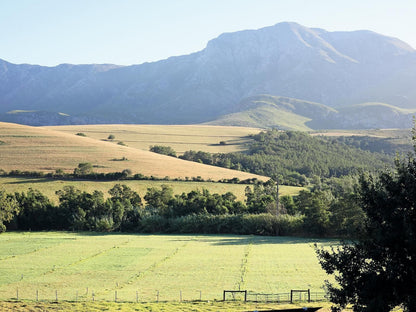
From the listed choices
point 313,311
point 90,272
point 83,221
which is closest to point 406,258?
point 313,311

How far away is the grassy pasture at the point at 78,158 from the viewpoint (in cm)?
13538

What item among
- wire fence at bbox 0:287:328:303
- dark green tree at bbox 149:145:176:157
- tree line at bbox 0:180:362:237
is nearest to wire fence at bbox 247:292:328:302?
wire fence at bbox 0:287:328:303

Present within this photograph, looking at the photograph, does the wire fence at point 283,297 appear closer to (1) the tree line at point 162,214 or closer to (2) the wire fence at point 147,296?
(2) the wire fence at point 147,296

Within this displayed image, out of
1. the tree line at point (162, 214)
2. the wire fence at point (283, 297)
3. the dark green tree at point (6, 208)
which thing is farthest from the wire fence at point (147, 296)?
the dark green tree at point (6, 208)

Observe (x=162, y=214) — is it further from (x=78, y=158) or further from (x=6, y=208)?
(x=78, y=158)

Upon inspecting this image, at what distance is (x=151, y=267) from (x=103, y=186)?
65837mm

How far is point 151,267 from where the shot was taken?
5556cm

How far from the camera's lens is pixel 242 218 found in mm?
94062

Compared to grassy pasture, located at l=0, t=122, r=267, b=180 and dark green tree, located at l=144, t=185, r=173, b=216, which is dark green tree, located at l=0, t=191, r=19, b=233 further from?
grassy pasture, located at l=0, t=122, r=267, b=180

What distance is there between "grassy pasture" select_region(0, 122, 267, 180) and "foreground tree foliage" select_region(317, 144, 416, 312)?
112 m

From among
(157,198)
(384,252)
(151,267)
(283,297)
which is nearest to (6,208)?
(157,198)

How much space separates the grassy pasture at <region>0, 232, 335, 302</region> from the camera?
43094mm

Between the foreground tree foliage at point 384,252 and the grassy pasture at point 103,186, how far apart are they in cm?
9109

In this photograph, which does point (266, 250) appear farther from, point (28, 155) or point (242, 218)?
point (28, 155)
